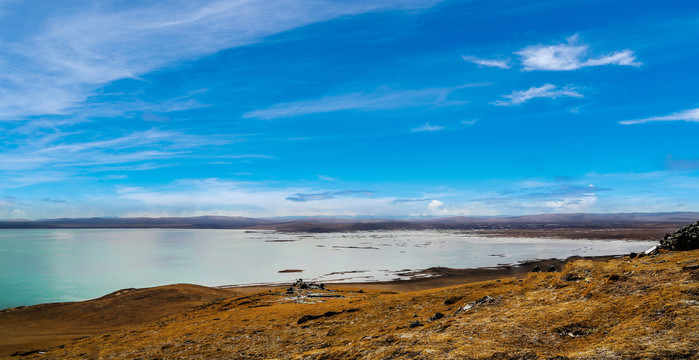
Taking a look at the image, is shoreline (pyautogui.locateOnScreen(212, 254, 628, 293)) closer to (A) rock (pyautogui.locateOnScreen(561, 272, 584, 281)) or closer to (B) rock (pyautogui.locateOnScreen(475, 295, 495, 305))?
(A) rock (pyautogui.locateOnScreen(561, 272, 584, 281))

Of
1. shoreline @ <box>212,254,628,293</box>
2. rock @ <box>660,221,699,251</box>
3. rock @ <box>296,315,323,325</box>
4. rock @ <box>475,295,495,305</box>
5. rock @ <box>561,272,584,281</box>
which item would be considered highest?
rock @ <box>660,221,699,251</box>

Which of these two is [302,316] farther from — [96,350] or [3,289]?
[3,289]

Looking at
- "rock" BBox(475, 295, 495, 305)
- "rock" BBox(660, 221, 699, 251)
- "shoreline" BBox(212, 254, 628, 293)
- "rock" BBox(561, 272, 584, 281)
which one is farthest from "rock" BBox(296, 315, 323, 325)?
"shoreline" BBox(212, 254, 628, 293)

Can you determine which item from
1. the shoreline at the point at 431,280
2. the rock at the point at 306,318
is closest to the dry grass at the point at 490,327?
the rock at the point at 306,318

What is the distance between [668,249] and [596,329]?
1265 cm

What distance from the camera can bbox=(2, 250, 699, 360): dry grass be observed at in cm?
886

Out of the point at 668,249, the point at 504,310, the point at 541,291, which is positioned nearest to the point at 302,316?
the point at 504,310

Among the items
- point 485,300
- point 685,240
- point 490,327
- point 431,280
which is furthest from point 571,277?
point 431,280

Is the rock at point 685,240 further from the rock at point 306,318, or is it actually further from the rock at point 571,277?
the rock at point 306,318

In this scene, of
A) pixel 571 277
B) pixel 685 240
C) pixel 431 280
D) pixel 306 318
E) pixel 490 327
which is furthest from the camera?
pixel 431 280

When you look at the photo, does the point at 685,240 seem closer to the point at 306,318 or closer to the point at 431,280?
the point at 306,318

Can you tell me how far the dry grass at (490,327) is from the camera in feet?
29.1

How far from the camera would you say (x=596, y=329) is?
990 cm

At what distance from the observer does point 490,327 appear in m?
11.4
